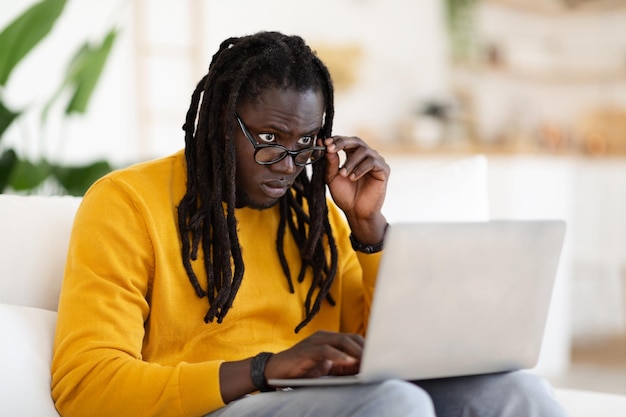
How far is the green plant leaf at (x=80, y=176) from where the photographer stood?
8.55 feet

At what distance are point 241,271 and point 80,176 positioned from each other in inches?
50.7

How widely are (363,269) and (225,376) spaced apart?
475mm

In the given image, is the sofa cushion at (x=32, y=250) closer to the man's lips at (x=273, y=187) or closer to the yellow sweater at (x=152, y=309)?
the yellow sweater at (x=152, y=309)

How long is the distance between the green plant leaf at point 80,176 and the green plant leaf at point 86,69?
248 mm

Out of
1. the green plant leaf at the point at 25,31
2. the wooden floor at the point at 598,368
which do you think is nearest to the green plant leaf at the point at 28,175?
the green plant leaf at the point at 25,31

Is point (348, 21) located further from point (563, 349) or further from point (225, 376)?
point (225, 376)

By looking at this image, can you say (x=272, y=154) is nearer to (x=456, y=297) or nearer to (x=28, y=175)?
(x=456, y=297)

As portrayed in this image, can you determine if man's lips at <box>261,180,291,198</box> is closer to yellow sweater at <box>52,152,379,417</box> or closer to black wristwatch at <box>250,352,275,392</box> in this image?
yellow sweater at <box>52,152,379,417</box>

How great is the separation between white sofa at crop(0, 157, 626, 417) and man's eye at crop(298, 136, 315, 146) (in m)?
0.38

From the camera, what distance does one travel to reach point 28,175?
259 cm

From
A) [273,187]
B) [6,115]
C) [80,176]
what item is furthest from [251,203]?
[80,176]

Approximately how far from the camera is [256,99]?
143cm

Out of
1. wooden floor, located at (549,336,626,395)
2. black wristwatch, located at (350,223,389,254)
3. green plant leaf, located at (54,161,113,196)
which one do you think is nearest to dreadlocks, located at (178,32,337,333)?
black wristwatch, located at (350,223,389,254)

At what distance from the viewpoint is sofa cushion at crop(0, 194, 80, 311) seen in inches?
58.0
